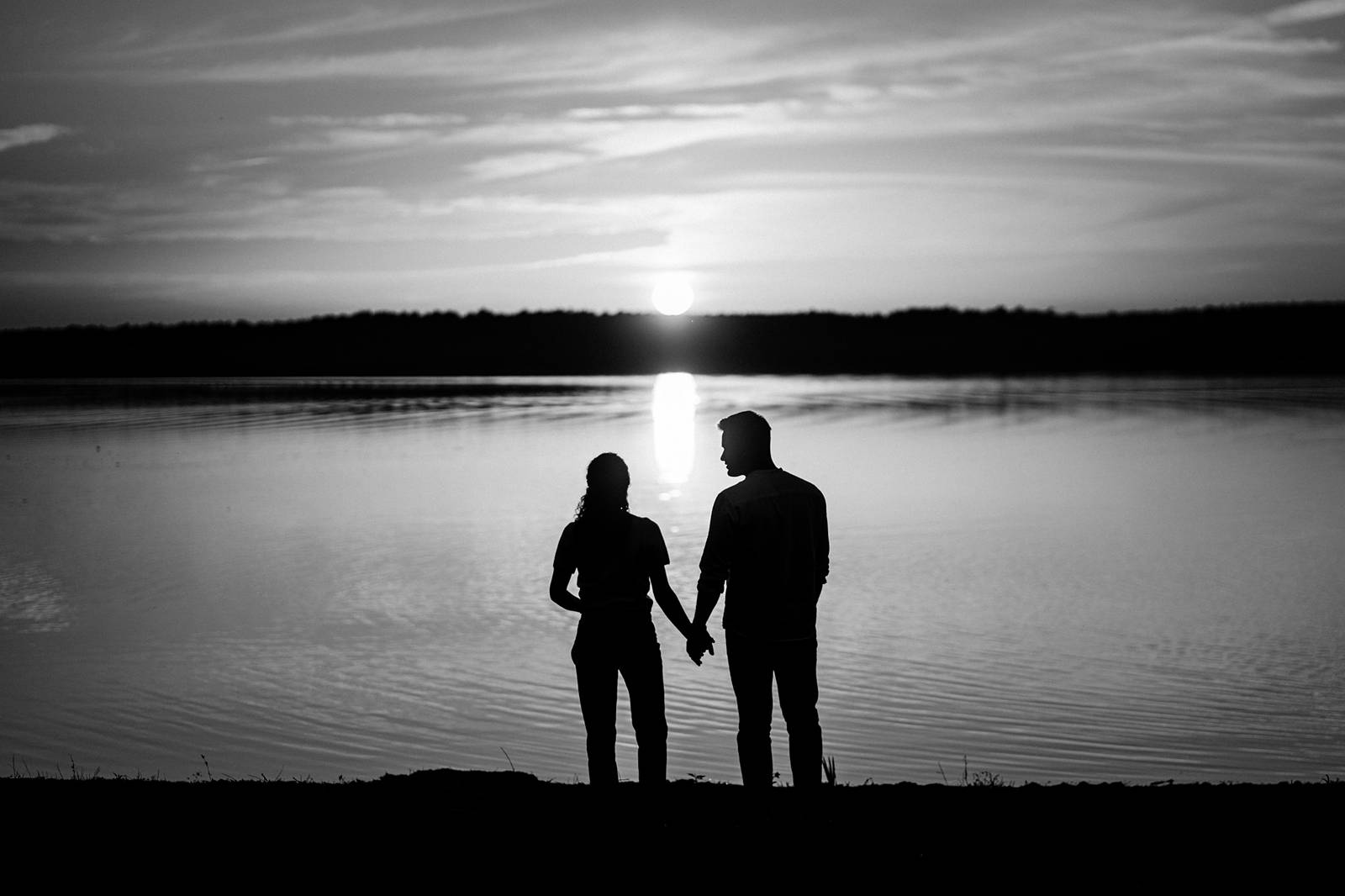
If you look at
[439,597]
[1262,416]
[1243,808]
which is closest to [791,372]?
[1262,416]

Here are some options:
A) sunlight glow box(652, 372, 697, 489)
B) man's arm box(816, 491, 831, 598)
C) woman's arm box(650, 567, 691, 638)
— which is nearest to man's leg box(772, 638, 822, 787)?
man's arm box(816, 491, 831, 598)

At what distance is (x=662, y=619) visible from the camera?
14344 millimetres

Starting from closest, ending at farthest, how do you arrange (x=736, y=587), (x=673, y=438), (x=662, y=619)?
(x=736, y=587) → (x=662, y=619) → (x=673, y=438)

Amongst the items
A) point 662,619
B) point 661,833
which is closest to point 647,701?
point 661,833

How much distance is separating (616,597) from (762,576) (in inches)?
27.8

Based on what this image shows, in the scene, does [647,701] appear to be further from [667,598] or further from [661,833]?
[661,833]

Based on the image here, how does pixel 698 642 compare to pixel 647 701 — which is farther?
pixel 647 701

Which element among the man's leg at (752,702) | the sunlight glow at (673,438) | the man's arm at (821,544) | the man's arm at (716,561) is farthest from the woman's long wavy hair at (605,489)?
the sunlight glow at (673,438)

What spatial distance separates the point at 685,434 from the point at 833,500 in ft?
67.9

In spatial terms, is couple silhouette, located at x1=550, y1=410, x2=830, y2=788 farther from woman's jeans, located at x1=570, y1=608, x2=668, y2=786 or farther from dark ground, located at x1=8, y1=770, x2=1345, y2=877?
dark ground, located at x1=8, y1=770, x2=1345, y2=877

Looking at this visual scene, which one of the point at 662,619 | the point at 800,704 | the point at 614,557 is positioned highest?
the point at 614,557

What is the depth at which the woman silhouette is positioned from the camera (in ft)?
21.4

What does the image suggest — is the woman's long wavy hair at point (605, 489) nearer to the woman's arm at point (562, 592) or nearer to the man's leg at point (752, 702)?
the woman's arm at point (562, 592)

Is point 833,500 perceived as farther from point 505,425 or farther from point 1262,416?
point 1262,416
